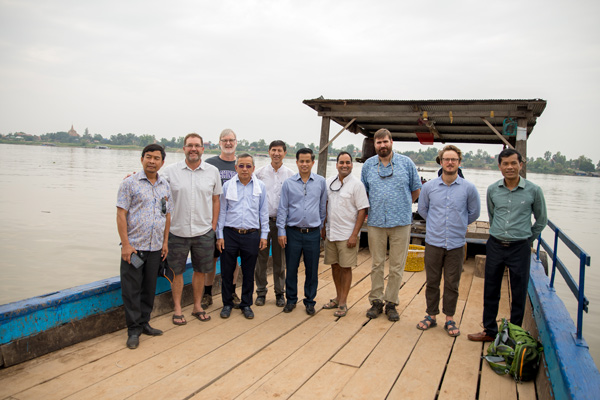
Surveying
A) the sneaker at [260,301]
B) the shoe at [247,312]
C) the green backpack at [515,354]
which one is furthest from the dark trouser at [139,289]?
the green backpack at [515,354]

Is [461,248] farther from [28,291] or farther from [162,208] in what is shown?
[28,291]

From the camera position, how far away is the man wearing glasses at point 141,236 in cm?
325

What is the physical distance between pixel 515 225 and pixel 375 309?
1.53m

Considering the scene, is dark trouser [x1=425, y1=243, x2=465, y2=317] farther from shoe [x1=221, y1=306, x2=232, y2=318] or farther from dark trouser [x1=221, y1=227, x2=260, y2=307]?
shoe [x1=221, y1=306, x2=232, y2=318]

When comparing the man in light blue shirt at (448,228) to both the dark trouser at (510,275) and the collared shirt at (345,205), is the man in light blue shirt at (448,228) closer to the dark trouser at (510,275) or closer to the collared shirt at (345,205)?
the dark trouser at (510,275)

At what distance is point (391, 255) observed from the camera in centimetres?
416

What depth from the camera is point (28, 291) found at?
24.5 ft

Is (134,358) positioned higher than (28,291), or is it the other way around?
(134,358)

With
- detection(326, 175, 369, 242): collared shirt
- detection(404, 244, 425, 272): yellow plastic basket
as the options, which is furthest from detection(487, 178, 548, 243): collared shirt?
detection(404, 244, 425, 272): yellow plastic basket

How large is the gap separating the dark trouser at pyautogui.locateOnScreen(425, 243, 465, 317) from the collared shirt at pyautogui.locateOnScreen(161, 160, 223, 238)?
2056mm

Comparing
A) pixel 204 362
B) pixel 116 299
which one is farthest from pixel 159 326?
pixel 204 362

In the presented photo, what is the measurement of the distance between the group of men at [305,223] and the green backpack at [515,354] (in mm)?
398

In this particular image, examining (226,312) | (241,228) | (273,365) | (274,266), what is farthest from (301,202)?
(273,365)

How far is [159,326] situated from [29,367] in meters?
1.05
